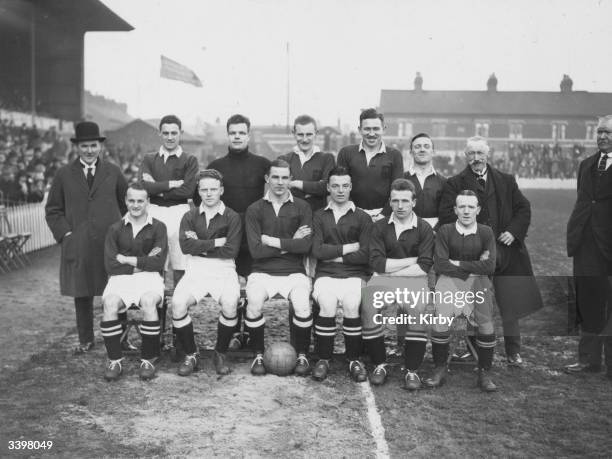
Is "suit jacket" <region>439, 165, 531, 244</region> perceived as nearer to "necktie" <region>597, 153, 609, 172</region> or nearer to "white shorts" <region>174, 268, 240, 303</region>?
"necktie" <region>597, 153, 609, 172</region>

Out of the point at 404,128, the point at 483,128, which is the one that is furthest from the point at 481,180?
the point at 483,128

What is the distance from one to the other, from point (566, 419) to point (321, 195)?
2949 millimetres

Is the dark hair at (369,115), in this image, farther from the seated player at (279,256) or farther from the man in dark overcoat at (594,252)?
the man in dark overcoat at (594,252)

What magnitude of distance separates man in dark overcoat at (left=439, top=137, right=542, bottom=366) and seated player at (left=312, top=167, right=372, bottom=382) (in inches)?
33.0

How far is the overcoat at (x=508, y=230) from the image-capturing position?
5.40m

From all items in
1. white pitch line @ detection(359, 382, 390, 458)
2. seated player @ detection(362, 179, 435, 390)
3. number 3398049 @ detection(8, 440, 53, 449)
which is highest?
seated player @ detection(362, 179, 435, 390)

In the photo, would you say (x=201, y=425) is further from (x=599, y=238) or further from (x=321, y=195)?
(x=599, y=238)

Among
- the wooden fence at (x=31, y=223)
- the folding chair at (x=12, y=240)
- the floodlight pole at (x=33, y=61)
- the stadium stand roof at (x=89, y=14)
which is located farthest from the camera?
the floodlight pole at (x=33, y=61)

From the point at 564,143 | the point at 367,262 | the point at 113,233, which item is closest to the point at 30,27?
the point at 113,233

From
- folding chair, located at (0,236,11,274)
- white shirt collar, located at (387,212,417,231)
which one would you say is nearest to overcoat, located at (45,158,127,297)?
white shirt collar, located at (387,212,417,231)

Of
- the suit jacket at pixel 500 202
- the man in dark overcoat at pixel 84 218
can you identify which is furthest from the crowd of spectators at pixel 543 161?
the man in dark overcoat at pixel 84 218

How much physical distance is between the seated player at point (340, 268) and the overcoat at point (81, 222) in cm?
213

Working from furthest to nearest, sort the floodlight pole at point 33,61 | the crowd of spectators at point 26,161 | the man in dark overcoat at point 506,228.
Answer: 1. the floodlight pole at point 33,61
2. the crowd of spectators at point 26,161
3. the man in dark overcoat at point 506,228

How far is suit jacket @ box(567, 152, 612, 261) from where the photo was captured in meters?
5.18
